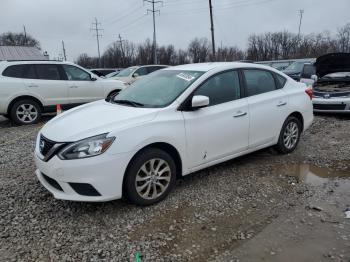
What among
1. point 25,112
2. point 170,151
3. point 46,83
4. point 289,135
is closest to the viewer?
point 170,151

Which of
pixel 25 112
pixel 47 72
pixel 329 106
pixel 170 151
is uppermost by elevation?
pixel 47 72

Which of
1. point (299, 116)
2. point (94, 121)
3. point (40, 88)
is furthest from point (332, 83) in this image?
point (94, 121)

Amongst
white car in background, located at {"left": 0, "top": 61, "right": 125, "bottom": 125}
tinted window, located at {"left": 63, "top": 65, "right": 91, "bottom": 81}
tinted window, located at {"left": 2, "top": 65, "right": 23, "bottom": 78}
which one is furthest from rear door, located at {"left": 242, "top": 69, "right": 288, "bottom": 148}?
tinted window, located at {"left": 2, "top": 65, "right": 23, "bottom": 78}

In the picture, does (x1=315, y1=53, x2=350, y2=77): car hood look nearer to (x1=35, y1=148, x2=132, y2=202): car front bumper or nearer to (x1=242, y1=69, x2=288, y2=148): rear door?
(x1=242, y1=69, x2=288, y2=148): rear door

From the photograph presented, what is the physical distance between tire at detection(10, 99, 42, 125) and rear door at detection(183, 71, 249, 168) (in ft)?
20.9

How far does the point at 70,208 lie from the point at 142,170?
38.2 inches

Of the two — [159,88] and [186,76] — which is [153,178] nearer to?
[159,88]

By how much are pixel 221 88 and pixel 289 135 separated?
6.00 ft

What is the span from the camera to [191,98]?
A: 14.5 feet

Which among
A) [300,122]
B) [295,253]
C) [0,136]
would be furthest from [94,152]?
[0,136]

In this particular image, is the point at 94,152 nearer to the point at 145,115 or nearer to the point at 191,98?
the point at 145,115

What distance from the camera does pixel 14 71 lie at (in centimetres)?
919

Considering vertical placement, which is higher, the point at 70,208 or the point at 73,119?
the point at 73,119

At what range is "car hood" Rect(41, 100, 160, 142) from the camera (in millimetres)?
3785
